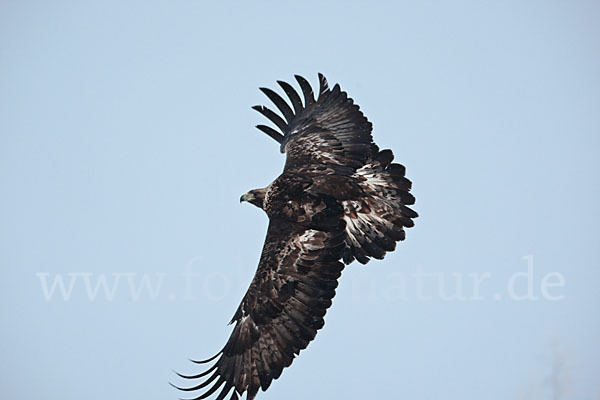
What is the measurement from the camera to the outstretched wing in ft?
41.1

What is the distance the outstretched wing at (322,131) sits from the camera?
1252cm

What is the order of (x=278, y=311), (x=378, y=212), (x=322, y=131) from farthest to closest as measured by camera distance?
(x=322, y=131) → (x=378, y=212) → (x=278, y=311)

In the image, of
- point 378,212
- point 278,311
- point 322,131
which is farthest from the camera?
point 322,131

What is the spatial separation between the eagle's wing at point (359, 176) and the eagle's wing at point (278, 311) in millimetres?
1159

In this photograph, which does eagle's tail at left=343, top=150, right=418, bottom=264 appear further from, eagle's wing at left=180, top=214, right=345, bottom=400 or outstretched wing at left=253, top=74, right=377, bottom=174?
eagle's wing at left=180, top=214, right=345, bottom=400

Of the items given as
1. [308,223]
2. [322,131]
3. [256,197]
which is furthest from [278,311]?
[322,131]

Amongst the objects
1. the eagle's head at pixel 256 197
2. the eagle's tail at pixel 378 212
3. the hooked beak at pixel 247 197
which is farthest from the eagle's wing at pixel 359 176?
the hooked beak at pixel 247 197

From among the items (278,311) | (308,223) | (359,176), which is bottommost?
(278,311)

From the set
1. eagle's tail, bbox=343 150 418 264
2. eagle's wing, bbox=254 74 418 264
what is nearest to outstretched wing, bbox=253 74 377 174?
eagle's wing, bbox=254 74 418 264

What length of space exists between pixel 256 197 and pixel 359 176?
1.72m

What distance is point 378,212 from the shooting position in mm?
12680

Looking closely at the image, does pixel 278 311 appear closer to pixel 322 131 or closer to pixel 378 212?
pixel 378 212

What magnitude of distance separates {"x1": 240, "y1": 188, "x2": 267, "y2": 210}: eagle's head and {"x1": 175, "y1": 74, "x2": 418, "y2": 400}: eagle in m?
0.02

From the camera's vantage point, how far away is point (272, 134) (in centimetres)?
1388
